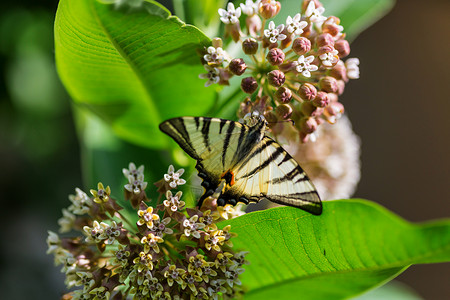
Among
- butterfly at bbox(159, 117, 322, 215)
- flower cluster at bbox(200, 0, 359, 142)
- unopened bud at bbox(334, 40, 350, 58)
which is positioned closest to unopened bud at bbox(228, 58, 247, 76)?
flower cluster at bbox(200, 0, 359, 142)

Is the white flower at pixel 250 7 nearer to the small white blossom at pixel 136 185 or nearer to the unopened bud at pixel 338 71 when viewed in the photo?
the unopened bud at pixel 338 71

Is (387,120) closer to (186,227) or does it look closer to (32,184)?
(32,184)

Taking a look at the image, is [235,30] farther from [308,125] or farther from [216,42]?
[308,125]

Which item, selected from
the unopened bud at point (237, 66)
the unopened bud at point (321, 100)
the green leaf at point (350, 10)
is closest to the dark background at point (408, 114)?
the green leaf at point (350, 10)

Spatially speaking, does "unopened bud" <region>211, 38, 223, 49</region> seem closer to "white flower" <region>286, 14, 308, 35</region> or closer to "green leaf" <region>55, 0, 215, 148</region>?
"green leaf" <region>55, 0, 215, 148</region>

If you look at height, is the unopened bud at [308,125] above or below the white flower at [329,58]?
below

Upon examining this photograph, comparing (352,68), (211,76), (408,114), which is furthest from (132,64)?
(408,114)
